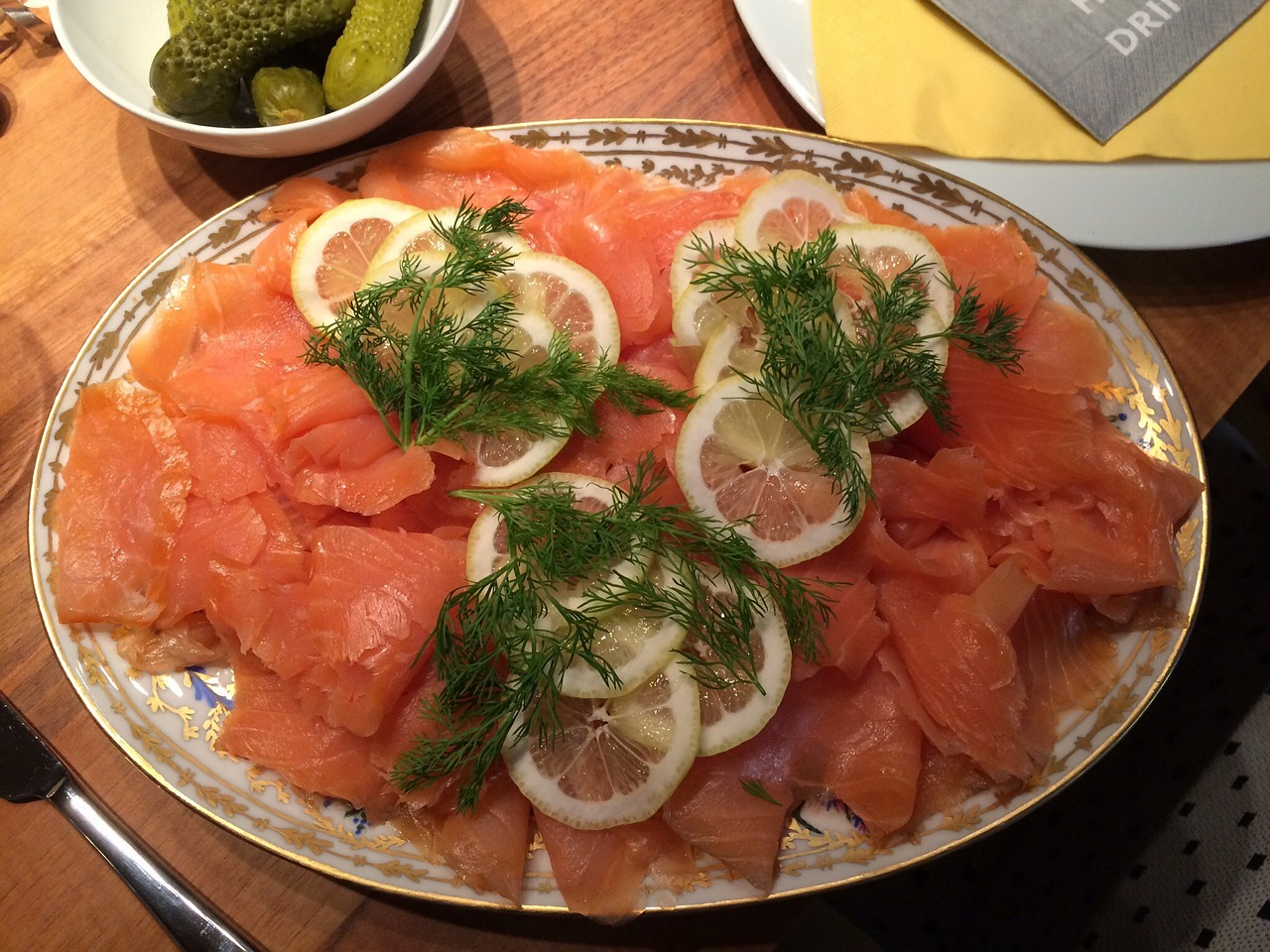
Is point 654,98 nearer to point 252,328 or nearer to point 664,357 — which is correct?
point 664,357

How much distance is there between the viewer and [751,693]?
49.1 inches

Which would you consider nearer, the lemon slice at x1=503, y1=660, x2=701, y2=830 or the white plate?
the lemon slice at x1=503, y1=660, x2=701, y2=830

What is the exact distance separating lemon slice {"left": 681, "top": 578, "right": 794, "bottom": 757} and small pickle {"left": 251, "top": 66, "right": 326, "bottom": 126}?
1162 mm

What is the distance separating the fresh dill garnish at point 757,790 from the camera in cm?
127

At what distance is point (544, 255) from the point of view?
1418mm

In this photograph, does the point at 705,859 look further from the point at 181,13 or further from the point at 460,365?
the point at 181,13

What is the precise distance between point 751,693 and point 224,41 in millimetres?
1478

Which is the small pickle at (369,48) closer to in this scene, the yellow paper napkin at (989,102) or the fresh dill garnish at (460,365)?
the fresh dill garnish at (460,365)

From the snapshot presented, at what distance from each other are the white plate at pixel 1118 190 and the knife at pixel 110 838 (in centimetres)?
188

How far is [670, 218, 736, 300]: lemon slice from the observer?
142 centimetres

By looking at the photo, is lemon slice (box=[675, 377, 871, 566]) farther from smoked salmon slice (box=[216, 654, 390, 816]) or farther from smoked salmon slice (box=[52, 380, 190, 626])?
smoked salmon slice (box=[52, 380, 190, 626])

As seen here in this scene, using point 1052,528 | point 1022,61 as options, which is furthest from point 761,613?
point 1022,61

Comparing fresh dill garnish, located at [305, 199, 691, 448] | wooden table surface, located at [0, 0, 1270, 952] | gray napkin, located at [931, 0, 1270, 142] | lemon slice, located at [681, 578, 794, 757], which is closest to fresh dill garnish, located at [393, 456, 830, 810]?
lemon slice, located at [681, 578, 794, 757]

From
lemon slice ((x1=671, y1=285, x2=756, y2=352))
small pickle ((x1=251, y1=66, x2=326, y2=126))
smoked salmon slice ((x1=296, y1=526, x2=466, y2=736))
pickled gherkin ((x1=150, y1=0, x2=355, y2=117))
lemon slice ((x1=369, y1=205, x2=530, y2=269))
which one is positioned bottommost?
smoked salmon slice ((x1=296, y1=526, x2=466, y2=736))
